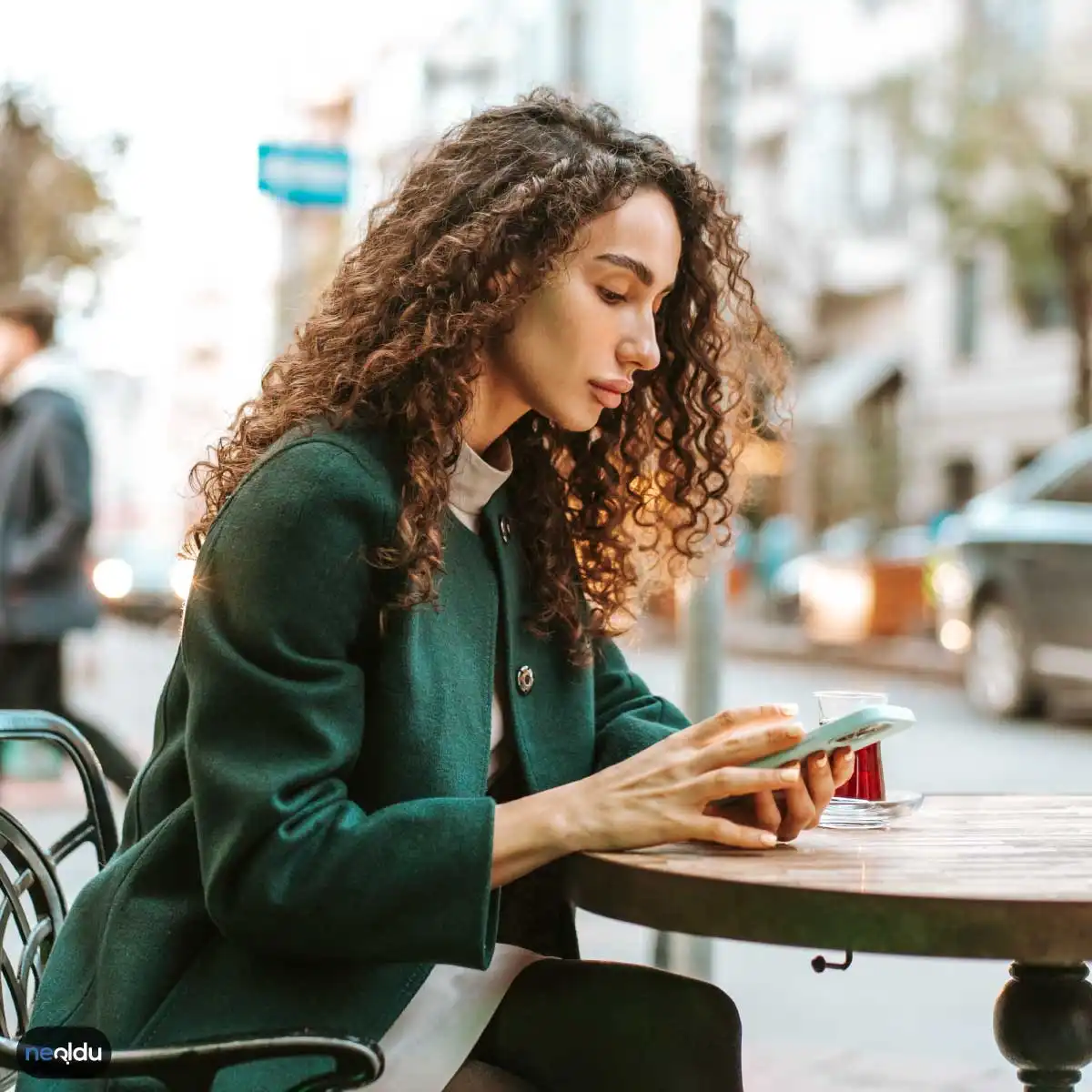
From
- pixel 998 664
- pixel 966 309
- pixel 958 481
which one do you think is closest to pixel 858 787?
pixel 998 664

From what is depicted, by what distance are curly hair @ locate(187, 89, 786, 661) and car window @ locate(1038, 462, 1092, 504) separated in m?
8.44

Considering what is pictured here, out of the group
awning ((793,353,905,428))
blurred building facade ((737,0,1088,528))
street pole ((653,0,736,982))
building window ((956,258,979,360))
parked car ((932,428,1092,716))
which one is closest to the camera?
street pole ((653,0,736,982))

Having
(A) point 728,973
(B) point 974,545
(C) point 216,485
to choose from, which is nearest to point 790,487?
(B) point 974,545

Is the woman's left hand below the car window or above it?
below

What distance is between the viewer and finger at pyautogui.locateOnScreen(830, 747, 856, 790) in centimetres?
214

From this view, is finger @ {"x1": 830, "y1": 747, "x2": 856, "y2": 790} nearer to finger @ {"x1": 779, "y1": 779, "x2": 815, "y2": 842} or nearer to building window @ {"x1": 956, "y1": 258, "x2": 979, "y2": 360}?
finger @ {"x1": 779, "y1": 779, "x2": 815, "y2": 842}

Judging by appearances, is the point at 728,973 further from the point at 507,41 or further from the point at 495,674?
the point at 507,41

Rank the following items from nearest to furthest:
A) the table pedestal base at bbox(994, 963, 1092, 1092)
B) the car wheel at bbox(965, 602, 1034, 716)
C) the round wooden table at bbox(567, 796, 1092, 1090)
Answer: the round wooden table at bbox(567, 796, 1092, 1090) → the table pedestal base at bbox(994, 963, 1092, 1092) → the car wheel at bbox(965, 602, 1034, 716)

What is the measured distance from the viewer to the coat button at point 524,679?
2.28 meters

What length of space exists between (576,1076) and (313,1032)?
1.57 ft

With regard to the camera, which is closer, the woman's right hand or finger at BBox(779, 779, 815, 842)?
the woman's right hand

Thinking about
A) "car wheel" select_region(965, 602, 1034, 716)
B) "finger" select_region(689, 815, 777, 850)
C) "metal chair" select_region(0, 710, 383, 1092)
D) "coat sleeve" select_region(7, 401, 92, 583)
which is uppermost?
"coat sleeve" select_region(7, 401, 92, 583)

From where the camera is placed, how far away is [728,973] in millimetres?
5363

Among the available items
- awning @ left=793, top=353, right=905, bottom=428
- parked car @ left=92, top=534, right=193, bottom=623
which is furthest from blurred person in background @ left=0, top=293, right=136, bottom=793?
awning @ left=793, top=353, right=905, bottom=428
